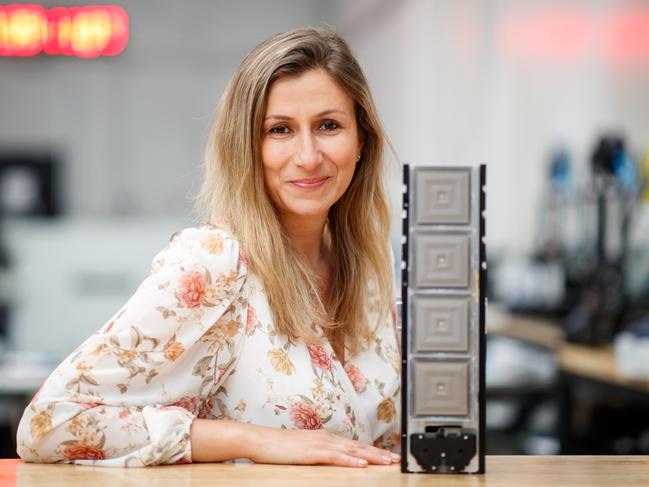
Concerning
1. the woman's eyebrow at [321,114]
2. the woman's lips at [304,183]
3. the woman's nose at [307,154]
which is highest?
the woman's eyebrow at [321,114]

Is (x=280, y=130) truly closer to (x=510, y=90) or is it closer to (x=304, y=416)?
(x=304, y=416)

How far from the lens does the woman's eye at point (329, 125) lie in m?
1.86

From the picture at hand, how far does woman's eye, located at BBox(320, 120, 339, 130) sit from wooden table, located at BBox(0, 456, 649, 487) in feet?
1.97

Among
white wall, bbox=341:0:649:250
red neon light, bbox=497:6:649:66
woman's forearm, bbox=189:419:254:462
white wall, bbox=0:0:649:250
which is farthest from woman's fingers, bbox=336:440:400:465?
red neon light, bbox=497:6:649:66

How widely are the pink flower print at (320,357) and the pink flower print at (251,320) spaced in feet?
0.35

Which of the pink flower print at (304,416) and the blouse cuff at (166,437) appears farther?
the pink flower print at (304,416)

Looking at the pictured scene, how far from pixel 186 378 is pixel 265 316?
174 mm

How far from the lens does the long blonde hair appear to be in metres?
1.81

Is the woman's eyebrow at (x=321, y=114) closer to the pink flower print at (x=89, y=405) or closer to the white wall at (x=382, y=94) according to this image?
the pink flower print at (x=89, y=405)

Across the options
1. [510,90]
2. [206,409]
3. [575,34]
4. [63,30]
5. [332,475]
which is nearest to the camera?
[332,475]

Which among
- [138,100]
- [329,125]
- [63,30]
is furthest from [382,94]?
[329,125]

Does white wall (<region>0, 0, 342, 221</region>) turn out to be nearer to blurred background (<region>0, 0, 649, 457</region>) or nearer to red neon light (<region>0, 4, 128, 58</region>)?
blurred background (<region>0, 0, 649, 457</region>)

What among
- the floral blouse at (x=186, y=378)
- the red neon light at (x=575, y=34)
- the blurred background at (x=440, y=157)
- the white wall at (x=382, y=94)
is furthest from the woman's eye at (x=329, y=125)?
the red neon light at (x=575, y=34)

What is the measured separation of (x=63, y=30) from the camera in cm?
1018
